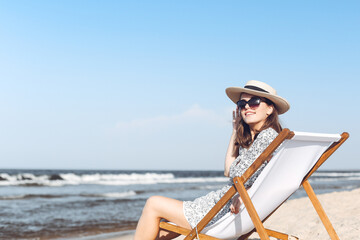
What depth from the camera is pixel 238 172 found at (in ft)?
9.44

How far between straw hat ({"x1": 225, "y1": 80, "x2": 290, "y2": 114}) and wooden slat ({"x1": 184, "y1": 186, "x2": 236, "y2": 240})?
32.6 inches

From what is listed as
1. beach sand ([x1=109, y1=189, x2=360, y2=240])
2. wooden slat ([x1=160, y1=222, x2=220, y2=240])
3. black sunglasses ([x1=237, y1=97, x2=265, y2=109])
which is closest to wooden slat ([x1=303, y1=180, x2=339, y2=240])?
black sunglasses ([x1=237, y1=97, x2=265, y2=109])

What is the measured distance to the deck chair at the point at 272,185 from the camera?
2459mm

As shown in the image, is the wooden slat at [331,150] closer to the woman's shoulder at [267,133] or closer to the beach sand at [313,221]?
the woman's shoulder at [267,133]

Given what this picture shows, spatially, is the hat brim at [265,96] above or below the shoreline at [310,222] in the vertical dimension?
above

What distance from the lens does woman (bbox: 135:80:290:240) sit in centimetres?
291

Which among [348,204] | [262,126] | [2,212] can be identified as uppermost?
[262,126]

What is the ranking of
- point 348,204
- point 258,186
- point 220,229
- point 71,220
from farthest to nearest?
1. point 71,220
2. point 348,204
3. point 220,229
4. point 258,186

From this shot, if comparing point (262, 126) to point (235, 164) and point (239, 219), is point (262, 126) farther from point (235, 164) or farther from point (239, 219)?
point (239, 219)

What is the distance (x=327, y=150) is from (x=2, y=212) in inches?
321

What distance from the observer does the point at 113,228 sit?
684 centimetres

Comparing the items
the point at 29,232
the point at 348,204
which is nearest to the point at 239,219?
the point at 348,204

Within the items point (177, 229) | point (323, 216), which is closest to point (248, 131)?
point (323, 216)

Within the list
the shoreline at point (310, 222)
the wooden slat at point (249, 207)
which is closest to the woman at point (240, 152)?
the wooden slat at point (249, 207)
